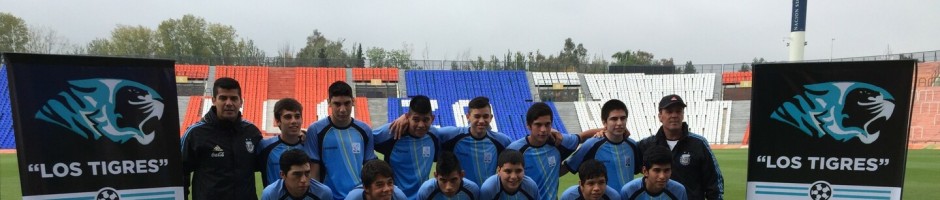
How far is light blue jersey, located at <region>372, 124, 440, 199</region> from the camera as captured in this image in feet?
16.9

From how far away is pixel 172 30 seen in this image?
63.5 metres

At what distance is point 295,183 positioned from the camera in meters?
4.46

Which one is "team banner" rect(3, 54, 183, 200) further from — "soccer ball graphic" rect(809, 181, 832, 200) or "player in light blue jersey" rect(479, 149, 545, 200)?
"soccer ball graphic" rect(809, 181, 832, 200)

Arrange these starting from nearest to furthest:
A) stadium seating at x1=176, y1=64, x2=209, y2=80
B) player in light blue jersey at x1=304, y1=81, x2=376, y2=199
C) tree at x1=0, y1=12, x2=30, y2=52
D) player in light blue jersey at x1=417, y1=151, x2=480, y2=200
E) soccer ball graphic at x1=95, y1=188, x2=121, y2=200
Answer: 1. soccer ball graphic at x1=95, y1=188, x2=121, y2=200
2. player in light blue jersey at x1=417, y1=151, x2=480, y2=200
3. player in light blue jersey at x1=304, y1=81, x2=376, y2=199
4. stadium seating at x1=176, y1=64, x2=209, y2=80
5. tree at x1=0, y1=12, x2=30, y2=52

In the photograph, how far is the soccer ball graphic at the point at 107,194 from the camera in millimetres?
4148

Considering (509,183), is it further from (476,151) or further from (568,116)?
(568,116)

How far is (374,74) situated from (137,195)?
39.5 meters

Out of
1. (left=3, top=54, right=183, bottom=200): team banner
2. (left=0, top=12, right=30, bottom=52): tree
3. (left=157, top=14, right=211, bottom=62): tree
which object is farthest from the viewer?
(left=157, top=14, right=211, bottom=62): tree

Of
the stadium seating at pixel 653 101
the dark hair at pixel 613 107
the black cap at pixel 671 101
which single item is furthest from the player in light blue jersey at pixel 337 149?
the stadium seating at pixel 653 101

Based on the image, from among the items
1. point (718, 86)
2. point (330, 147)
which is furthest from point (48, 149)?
point (718, 86)

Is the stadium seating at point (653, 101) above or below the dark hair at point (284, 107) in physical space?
below

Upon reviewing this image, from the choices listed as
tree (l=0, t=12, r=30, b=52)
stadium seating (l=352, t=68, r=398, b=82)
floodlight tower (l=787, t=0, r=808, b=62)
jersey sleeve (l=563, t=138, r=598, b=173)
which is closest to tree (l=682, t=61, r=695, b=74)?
floodlight tower (l=787, t=0, r=808, b=62)

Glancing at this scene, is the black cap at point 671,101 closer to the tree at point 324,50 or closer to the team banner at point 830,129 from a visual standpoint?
the team banner at point 830,129

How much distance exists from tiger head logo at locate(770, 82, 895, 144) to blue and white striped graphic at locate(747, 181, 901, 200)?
13.0 inches
